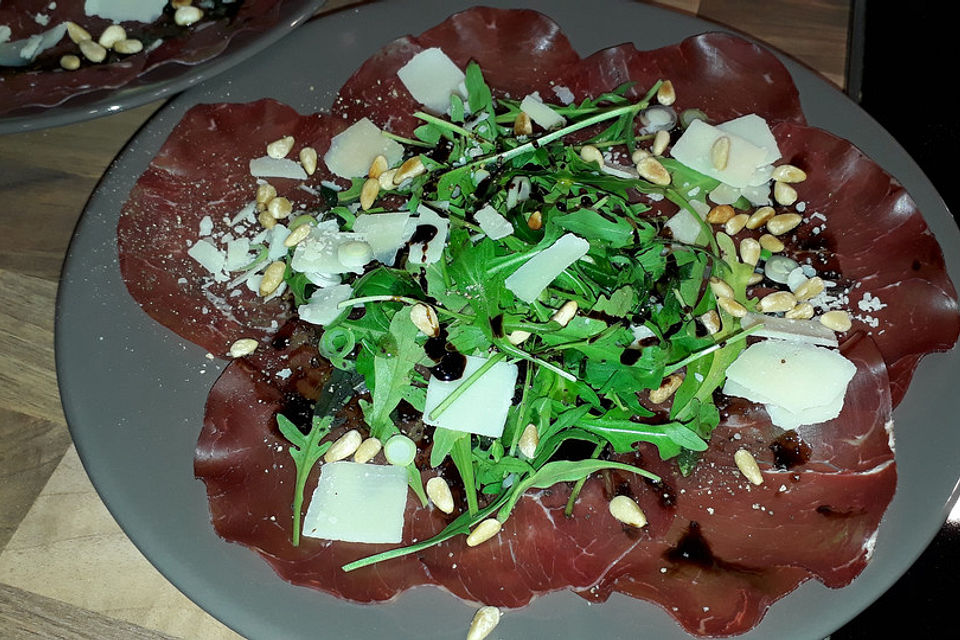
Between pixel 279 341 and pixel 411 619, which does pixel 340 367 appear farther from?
pixel 411 619

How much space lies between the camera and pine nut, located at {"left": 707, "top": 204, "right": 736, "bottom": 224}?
132 centimetres

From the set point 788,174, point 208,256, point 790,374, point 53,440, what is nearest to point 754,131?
point 788,174

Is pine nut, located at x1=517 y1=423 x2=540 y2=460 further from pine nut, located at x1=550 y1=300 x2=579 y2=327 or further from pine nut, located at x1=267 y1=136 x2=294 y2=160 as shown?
pine nut, located at x1=267 y1=136 x2=294 y2=160

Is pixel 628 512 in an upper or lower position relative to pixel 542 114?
lower

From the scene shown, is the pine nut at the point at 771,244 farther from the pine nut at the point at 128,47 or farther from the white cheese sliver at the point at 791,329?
the pine nut at the point at 128,47

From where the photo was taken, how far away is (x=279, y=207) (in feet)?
4.30

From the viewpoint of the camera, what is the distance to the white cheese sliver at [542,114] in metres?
1.35

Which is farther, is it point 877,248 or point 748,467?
point 877,248

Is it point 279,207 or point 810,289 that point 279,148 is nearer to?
point 279,207

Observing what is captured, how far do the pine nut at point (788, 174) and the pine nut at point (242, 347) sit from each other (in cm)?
80

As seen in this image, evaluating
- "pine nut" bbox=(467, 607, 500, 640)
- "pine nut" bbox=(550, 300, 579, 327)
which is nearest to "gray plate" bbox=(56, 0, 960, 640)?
"pine nut" bbox=(467, 607, 500, 640)

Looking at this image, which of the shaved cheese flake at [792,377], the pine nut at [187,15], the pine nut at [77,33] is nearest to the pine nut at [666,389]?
the shaved cheese flake at [792,377]

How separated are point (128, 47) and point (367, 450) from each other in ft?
2.57

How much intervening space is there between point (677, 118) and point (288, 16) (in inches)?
24.6
